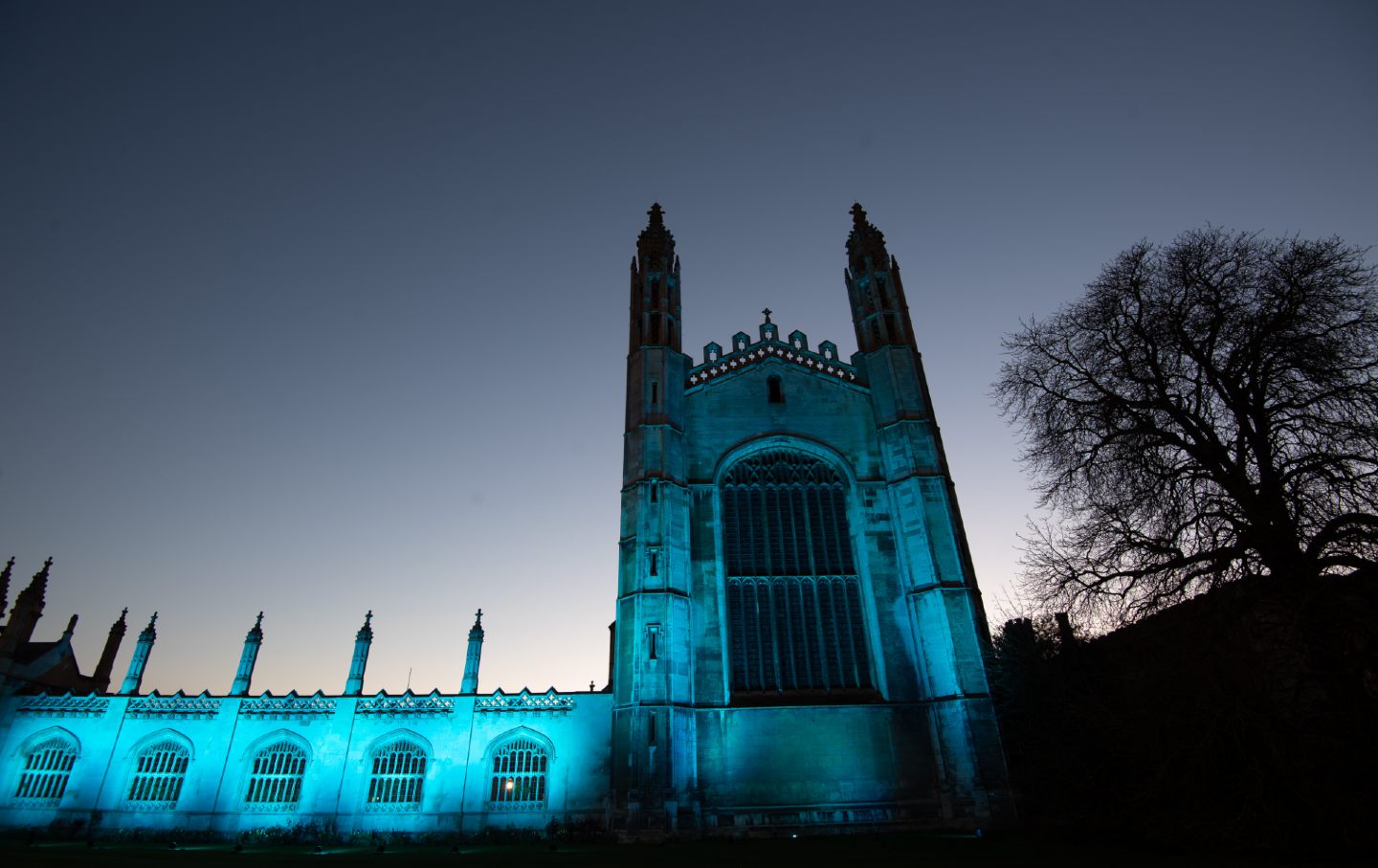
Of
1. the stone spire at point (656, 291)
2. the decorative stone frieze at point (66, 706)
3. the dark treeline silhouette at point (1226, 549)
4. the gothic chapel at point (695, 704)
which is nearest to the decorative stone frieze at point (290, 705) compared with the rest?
the gothic chapel at point (695, 704)

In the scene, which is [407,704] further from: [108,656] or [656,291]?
[108,656]

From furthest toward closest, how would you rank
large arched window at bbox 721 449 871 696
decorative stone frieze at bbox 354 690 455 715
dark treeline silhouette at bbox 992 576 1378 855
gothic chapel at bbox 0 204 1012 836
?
1. decorative stone frieze at bbox 354 690 455 715
2. large arched window at bbox 721 449 871 696
3. gothic chapel at bbox 0 204 1012 836
4. dark treeline silhouette at bbox 992 576 1378 855

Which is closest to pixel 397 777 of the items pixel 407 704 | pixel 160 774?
pixel 407 704

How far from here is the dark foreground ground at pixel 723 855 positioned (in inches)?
452

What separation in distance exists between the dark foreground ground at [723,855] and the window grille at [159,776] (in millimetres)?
3589

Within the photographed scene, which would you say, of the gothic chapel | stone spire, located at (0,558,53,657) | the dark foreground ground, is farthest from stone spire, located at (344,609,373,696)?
stone spire, located at (0,558,53,657)

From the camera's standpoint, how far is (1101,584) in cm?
1077

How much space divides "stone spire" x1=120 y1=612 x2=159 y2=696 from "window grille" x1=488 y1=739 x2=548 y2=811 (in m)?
13.4

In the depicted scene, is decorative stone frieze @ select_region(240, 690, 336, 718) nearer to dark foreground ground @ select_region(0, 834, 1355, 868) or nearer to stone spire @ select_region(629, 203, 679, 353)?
dark foreground ground @ select_region(0, 834, 1355, 868)

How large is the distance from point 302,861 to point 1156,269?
66.0ft

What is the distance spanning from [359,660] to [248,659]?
4.20 metres

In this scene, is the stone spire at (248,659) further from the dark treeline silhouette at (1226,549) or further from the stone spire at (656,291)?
the dark treeline silhouette at (1226,549)

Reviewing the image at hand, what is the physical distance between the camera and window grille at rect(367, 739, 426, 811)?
20.9 metres

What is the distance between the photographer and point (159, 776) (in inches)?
872
